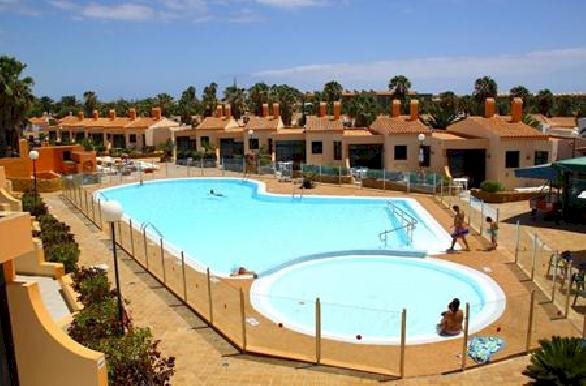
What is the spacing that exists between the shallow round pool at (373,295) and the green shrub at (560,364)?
92.8 inches

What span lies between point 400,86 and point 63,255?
56.5 m

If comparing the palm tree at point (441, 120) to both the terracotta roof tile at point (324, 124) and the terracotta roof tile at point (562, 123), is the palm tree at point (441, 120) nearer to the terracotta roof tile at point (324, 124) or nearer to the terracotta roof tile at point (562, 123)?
the terracotta roof tile at point (562, 123)

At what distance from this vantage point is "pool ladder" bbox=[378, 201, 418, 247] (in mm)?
20719

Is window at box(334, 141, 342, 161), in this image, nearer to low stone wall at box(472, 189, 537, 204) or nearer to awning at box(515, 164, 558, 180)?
low stone wall at box(472, 189, 537, 204)

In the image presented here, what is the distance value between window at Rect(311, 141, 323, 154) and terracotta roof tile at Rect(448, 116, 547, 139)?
9327mm

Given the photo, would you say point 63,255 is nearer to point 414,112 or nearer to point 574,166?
point 574,166

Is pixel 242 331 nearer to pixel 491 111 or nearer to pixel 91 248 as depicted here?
pixel 91 248

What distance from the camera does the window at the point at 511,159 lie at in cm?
2933

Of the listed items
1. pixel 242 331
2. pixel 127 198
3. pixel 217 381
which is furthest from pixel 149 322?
pixel 127 198

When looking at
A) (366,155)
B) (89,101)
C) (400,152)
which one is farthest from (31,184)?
(89,101)

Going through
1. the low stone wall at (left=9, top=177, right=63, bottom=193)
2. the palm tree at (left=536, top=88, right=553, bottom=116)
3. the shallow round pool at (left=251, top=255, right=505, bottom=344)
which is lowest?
the shallow round pool at (left=251, top=255, right=505, bottom=344)

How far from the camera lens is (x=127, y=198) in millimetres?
32344

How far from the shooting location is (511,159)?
29.4 m

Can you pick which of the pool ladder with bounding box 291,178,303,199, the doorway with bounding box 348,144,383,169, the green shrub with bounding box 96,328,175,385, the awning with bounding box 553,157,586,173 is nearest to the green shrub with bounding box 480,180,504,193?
the awning with bounding box 553,157,586,173
